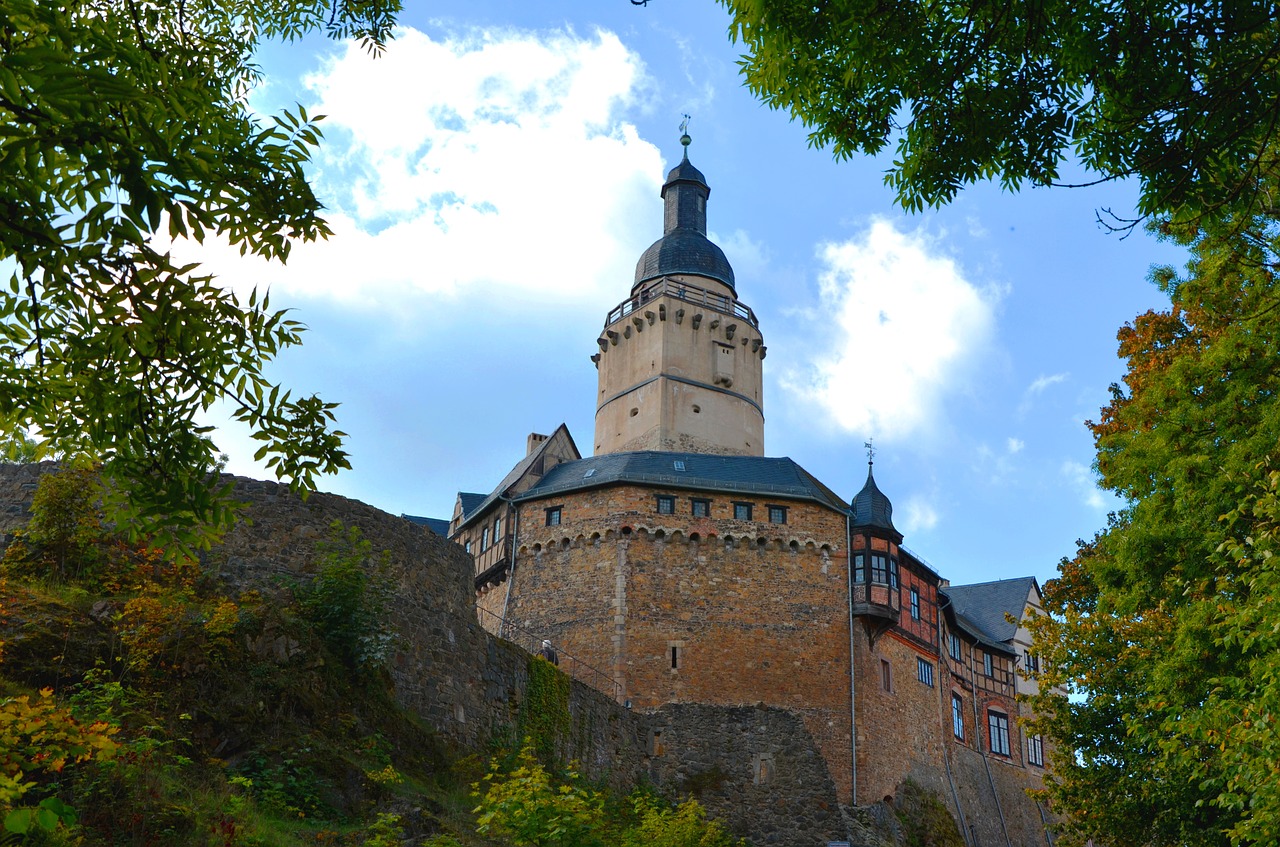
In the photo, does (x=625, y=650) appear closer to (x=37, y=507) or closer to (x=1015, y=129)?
(x=37, y=507)

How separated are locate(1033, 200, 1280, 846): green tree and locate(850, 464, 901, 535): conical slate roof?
14.6m

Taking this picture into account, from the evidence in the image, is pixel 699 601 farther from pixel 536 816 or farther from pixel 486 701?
pixel 536 816

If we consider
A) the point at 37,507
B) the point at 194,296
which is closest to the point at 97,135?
the point at 194,296

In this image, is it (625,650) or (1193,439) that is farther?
(625,650)

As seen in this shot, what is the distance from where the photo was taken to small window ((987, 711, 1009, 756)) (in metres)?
46.2

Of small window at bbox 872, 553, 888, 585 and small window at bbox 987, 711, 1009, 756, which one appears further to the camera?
small window at bbox 987, 711, 1009, 756

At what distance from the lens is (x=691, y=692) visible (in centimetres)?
3291

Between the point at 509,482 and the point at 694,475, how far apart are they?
734 cm

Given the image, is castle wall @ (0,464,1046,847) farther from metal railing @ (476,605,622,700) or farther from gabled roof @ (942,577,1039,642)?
gabled roof @ (942,577,1039,642)

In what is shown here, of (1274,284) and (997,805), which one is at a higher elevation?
(1274,284)

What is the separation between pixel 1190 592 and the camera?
53.7 feet

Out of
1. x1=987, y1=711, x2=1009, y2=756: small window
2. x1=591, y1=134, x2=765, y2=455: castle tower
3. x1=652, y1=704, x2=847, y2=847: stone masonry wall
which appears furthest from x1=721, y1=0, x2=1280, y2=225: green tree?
x1=987, y1=711, x2=1009, y2=756: small window

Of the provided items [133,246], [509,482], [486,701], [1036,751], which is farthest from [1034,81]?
[1036,751]

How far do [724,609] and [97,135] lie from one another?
30.1 metres
